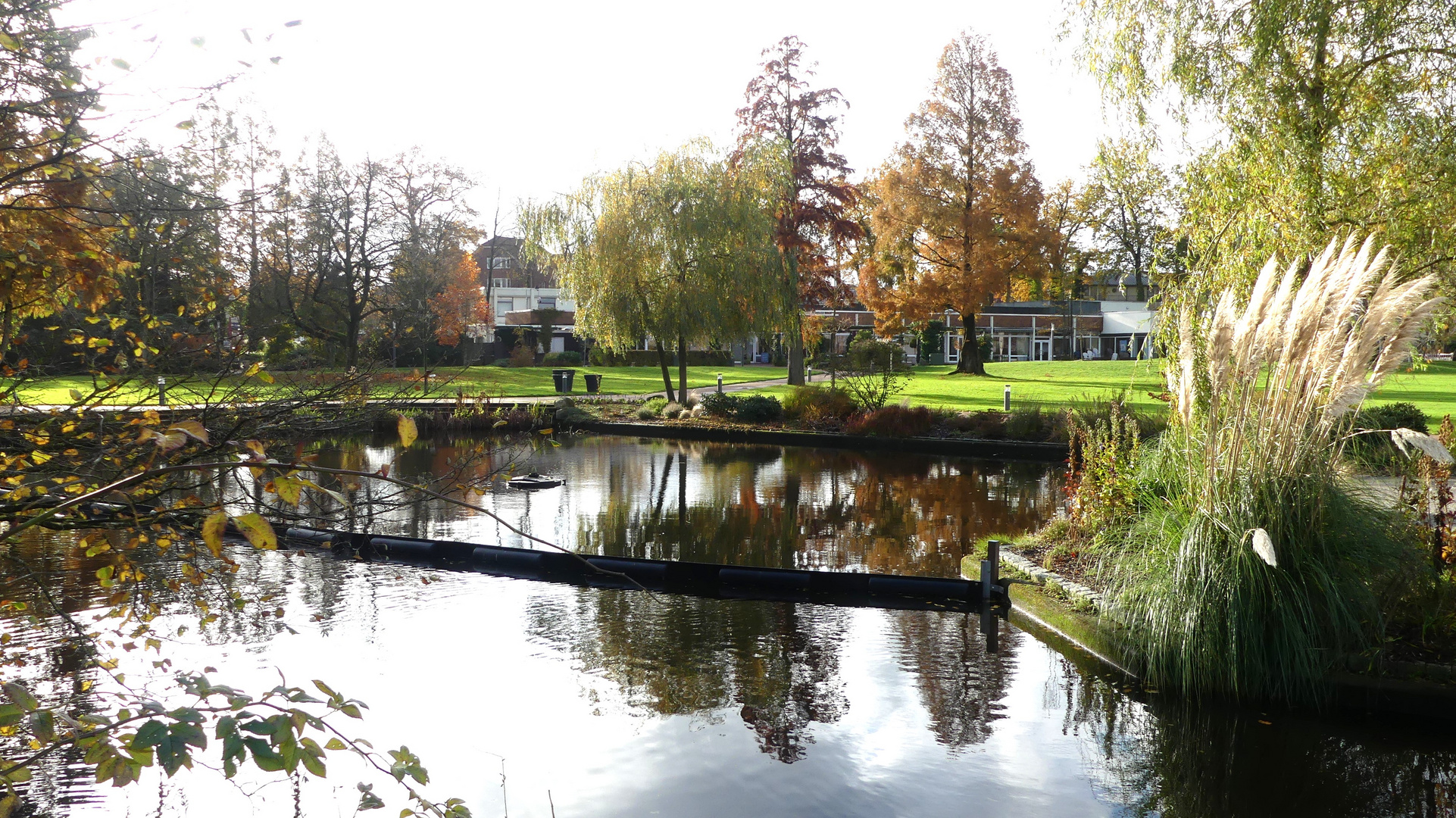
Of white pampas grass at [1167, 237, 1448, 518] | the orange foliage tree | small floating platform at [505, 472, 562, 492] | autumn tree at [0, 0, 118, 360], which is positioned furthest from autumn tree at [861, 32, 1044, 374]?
autumn tree at [0, 0, 118, 360]

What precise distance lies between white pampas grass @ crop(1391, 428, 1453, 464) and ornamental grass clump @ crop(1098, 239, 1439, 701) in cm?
43

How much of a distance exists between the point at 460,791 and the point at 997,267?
34423mm

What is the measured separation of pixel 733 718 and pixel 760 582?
294 centimetres

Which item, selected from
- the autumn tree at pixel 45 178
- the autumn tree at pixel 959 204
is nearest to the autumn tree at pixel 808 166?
the autumn tree at pixel 959 204

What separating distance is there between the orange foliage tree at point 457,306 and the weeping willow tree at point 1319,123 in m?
32.1

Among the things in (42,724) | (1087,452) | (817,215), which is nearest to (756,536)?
(1087,452)

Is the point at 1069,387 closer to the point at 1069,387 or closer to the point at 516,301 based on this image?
the point at 1069,387

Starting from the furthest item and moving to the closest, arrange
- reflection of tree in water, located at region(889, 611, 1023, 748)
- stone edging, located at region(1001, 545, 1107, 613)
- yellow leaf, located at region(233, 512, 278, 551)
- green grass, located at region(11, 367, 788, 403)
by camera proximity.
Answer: green grass, located at region(11, 367, 788, 403) → stone edging, located at region(1001, 545, 1107, 613) → reflection of tree in water, located at region(889, 611, 1023, 748) → yellow leaf, located at region(233, 512, 278, 551)

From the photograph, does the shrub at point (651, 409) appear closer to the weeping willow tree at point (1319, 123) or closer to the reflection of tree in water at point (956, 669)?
the weeping willow tree at point (1319, 123)

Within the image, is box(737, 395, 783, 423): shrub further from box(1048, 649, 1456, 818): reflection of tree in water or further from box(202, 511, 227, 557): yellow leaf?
box(202, 511, 227, 557): yellow leaf

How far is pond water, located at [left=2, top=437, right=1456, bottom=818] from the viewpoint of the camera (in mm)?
5223

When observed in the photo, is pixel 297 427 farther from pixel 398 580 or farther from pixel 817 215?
pixel 817 215

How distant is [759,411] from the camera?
2525 cm

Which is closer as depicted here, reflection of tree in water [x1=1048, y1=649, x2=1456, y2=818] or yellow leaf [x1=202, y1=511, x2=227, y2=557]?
yellow leaf [x1=202, y1=511, x2=227, y2=557]
